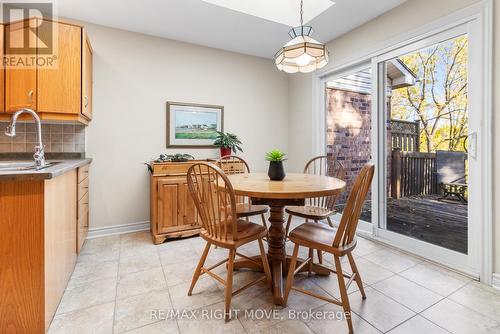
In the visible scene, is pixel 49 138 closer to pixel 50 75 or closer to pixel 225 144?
pixel 50 75

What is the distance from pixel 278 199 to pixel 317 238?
1.14 ft

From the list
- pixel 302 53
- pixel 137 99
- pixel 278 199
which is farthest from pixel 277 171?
pixel 137 99

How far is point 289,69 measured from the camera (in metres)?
2.15

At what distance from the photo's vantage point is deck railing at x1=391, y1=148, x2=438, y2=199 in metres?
2.41

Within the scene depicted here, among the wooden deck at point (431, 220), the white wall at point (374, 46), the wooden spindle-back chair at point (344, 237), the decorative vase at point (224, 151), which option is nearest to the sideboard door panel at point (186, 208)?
the decorative vase at point (224, 151)

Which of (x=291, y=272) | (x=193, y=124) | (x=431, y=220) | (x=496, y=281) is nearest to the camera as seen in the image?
(x=291, y=272)

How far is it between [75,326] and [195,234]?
1542mm

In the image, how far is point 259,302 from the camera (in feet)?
5.39

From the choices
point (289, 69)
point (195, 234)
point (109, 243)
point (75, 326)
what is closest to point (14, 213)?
point (75, 326)

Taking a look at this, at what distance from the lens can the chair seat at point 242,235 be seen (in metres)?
1.52

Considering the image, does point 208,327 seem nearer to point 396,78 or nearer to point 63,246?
point 63,246

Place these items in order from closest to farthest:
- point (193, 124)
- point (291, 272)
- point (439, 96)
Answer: point (291, 272), point (439, 96), point (193, 124)

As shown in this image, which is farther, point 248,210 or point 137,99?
point 137,99

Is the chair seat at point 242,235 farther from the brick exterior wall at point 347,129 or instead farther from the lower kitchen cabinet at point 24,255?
the brick exterior wall at point 347,129
